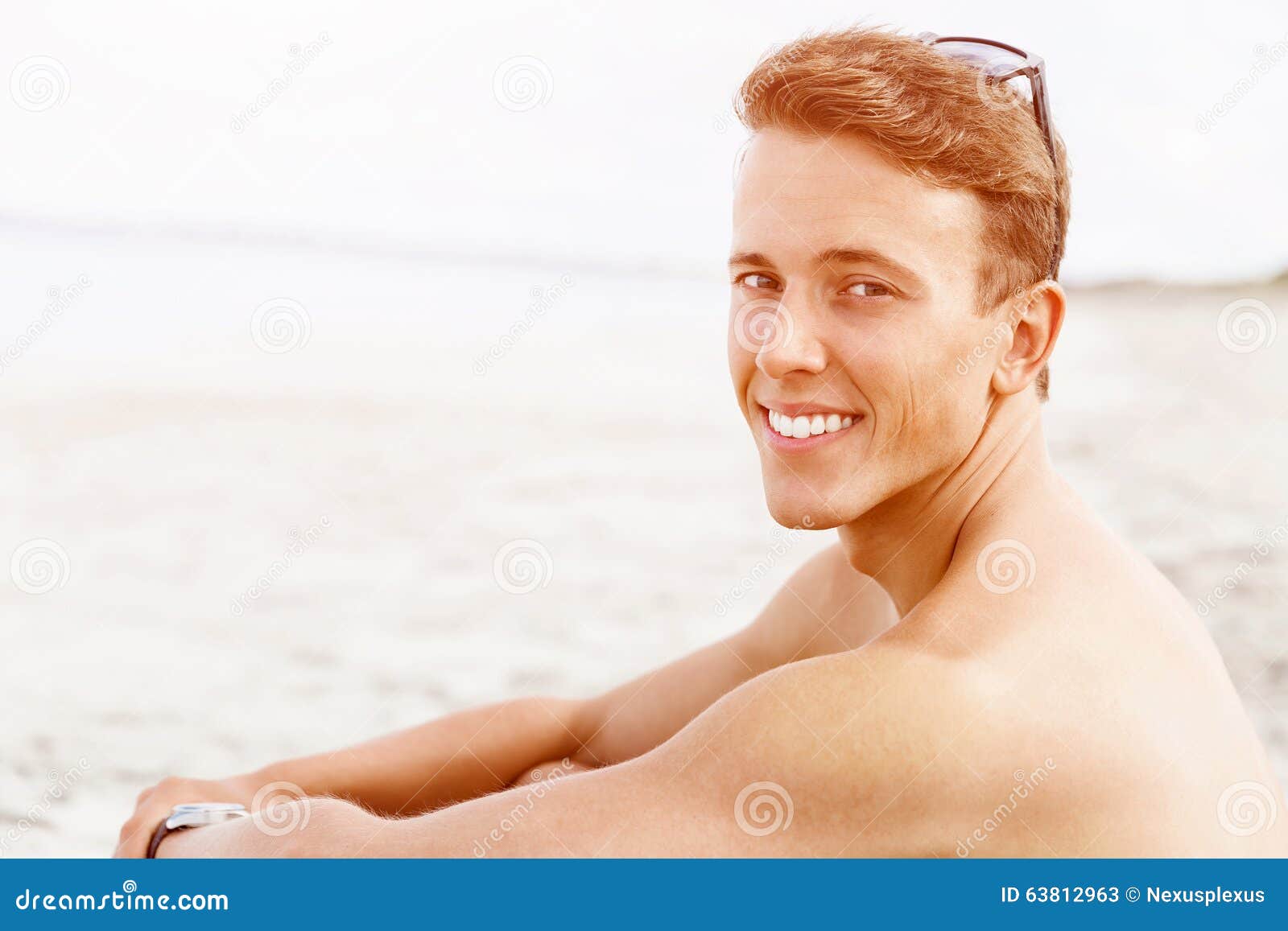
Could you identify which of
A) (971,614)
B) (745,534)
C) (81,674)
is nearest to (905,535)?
(971,614)

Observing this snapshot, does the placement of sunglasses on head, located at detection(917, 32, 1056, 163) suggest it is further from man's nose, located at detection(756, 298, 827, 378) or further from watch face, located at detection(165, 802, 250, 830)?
watch face, located at detection(165, 802, 250, 830)

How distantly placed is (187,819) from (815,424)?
1.32 metres

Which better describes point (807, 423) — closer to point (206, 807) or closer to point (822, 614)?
point (822, 614)

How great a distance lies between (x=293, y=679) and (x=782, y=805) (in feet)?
11.7

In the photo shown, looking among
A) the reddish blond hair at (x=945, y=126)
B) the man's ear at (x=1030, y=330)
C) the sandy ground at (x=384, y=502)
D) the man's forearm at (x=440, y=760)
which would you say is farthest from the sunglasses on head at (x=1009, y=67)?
the sandy ground at (x=384, y=502)

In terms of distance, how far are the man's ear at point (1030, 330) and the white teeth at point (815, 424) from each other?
0.25m

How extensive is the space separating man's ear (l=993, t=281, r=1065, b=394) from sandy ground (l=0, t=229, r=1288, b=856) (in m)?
2.64

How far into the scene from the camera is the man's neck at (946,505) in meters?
2.10

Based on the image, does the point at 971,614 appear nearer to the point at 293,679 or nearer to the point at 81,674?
the point at 293,679

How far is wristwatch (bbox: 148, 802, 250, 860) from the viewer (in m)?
2.35

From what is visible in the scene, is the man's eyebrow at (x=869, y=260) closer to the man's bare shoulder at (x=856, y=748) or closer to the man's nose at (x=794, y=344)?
the man's nose at (x=794, y=344)

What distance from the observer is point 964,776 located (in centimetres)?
161

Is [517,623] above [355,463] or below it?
below

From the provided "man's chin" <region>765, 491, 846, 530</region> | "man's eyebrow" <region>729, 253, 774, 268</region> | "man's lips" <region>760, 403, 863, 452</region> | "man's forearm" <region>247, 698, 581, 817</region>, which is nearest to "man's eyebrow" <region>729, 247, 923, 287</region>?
"man's eyebrow" <region>729, 253, 774, 268</region>
